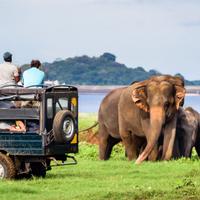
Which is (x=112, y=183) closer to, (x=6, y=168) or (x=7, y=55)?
(x=6, y=168)

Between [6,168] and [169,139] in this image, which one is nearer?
[6,168]

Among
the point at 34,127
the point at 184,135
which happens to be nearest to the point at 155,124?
the point at 184,135

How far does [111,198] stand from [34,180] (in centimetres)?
306

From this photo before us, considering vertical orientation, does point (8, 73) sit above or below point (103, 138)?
above

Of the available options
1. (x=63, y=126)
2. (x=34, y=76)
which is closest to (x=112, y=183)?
(x=63, y=126)

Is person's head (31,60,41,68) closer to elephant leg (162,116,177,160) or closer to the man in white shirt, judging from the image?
the man in white shirt

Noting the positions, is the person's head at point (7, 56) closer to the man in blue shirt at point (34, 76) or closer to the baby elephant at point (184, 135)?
the man in blue shirt at point (34, 76)

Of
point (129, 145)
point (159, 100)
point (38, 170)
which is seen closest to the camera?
point (38, 170)

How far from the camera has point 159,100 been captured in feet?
82.3

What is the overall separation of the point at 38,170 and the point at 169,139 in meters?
6.83

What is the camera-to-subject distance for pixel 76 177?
61.1ft

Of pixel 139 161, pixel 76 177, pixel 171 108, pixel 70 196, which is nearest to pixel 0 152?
pixel 76 177

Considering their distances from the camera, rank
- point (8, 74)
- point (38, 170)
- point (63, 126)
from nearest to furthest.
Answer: point (63, 126) → point (38, 170) → point (8, 74)

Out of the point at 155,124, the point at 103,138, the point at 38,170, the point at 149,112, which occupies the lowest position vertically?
the point at 103,138
